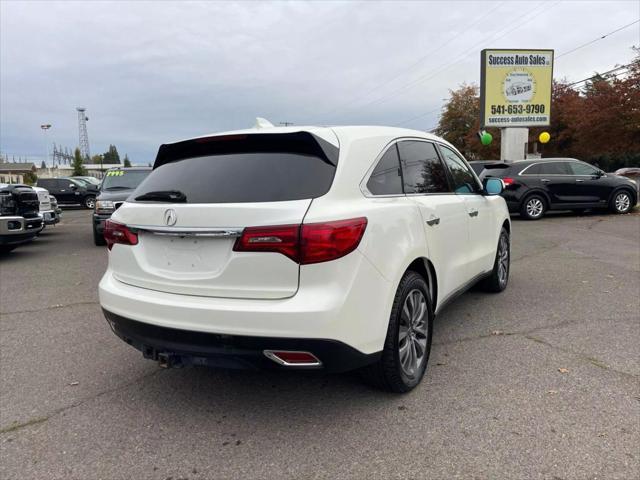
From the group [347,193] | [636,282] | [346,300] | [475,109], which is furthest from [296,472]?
[475,109]

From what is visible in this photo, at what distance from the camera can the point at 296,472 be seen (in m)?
2.42

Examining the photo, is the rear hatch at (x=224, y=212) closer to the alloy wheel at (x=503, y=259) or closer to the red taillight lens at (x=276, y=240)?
the red taillight lens at (x=276, y=240)

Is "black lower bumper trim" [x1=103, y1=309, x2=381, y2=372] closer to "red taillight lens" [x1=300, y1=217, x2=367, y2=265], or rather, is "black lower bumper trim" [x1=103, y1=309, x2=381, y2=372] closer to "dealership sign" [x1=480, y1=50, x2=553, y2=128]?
"red taillight lens" [x1=300, y1=217, x2=367, y2=265]

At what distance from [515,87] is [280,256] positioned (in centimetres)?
2186

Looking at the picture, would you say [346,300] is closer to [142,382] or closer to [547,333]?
[142,382]

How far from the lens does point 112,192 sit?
10.7 m

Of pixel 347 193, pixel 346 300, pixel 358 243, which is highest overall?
pixel 347 193

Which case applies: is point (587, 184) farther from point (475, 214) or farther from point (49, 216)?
point (49, 216)

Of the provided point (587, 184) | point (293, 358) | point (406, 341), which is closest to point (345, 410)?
point (406, 341)

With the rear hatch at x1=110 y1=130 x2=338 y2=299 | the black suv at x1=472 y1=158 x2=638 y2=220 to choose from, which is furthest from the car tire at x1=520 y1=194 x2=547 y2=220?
the rear hatch at x1=110 y1=130 x2=338 y2=299

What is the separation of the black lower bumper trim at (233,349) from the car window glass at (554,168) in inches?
503

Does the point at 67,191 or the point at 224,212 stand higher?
the point at 224,212

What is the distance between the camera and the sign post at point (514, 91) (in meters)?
21.2

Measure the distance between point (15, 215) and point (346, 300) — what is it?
834 centimetres
